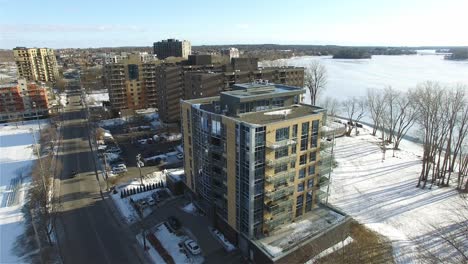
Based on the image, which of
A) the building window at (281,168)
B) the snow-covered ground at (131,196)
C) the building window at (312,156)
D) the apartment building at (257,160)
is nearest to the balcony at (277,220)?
the apartment building at (257,160)

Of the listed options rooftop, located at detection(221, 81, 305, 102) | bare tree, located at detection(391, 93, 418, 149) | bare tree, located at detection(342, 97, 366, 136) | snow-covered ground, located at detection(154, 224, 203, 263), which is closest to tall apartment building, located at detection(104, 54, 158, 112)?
bare tree, located at detection(342, 97, 366, 136)

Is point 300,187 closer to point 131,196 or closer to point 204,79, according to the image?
point 131,196

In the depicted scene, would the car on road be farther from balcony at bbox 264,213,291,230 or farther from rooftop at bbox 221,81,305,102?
rooftop at bbox 221,81,305,102

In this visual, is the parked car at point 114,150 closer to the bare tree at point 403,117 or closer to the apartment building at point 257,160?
the apartment building at point 257,160

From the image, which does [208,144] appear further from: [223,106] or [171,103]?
[171,103]

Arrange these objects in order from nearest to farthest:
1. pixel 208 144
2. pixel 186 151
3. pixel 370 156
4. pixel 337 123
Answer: pixel 208 144 → pixel 186 151 → pixel 370 156 → pixel 337 123

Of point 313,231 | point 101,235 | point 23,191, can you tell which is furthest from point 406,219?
point 23,191
